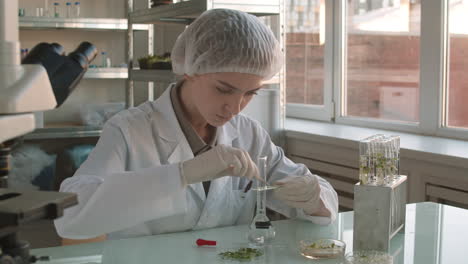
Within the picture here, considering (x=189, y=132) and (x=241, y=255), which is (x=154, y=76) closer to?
(x=189, y=132)

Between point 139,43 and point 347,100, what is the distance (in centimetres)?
146

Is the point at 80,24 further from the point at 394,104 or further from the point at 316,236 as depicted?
the point at 316,236

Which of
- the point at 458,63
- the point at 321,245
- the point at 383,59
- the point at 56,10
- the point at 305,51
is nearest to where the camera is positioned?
the point at 321,245

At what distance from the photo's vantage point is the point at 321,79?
3949 mm

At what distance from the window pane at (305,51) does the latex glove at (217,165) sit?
7.89ft

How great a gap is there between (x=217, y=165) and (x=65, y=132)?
89.9 inches

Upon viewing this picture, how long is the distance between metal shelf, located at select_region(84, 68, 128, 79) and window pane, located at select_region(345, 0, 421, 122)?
4.54 ft

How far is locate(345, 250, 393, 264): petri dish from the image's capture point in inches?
55.6

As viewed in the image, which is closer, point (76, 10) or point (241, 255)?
point (241, 255)

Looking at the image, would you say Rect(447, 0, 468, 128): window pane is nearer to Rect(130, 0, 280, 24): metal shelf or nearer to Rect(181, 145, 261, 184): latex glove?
Rect(130, 0, 280, 24): metal shelf

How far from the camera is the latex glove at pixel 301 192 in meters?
1.76

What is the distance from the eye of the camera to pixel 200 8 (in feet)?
10.5

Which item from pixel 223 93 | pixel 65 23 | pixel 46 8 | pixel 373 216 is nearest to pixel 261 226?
pixel 373 216

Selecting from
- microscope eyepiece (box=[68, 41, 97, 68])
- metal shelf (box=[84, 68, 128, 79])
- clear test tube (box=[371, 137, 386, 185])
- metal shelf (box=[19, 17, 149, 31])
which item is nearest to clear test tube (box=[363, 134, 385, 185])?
clear test tube (box=[371, 137, 386, 185])
